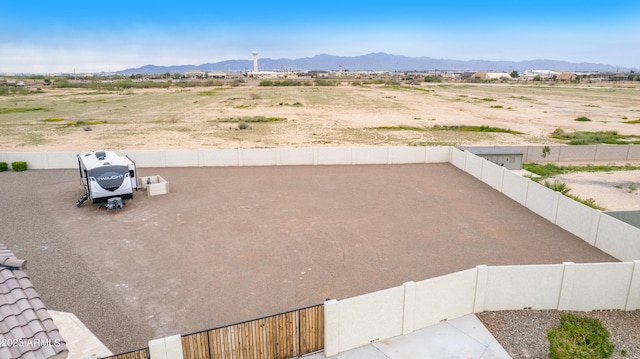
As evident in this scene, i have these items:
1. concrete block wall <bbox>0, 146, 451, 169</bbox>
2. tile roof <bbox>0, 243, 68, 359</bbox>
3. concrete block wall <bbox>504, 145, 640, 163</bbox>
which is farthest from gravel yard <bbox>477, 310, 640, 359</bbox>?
concrete block wall <bbox>504, 145, 640, 163</bbox>

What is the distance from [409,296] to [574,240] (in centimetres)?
1057

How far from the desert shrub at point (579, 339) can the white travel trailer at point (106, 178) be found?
1941 centimetres

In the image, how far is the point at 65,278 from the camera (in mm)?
14422

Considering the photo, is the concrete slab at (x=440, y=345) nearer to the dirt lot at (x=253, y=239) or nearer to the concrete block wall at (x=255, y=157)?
the dirt lot at (x=253, y=239)

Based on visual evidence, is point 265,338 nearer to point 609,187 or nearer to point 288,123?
point 609,187

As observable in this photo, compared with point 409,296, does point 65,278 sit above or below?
below

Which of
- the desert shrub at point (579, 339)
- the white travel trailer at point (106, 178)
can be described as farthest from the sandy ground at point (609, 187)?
the white travel trailer at point (106, 178)

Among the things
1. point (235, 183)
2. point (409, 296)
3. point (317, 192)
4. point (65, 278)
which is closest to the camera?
point (409, 296)

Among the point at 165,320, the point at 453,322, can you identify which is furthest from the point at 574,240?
the point at 165,320

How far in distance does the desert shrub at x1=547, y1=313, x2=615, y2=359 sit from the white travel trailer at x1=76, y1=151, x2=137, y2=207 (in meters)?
19.4

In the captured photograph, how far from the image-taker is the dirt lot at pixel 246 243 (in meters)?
13.0

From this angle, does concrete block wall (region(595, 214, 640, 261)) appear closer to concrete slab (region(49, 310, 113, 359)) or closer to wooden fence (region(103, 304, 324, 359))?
wooden fence (region(103, 304, 324, 359))

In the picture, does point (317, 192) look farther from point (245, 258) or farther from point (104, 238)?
point (104, 238)

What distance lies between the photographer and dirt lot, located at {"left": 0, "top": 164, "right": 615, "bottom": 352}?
42.7ft
